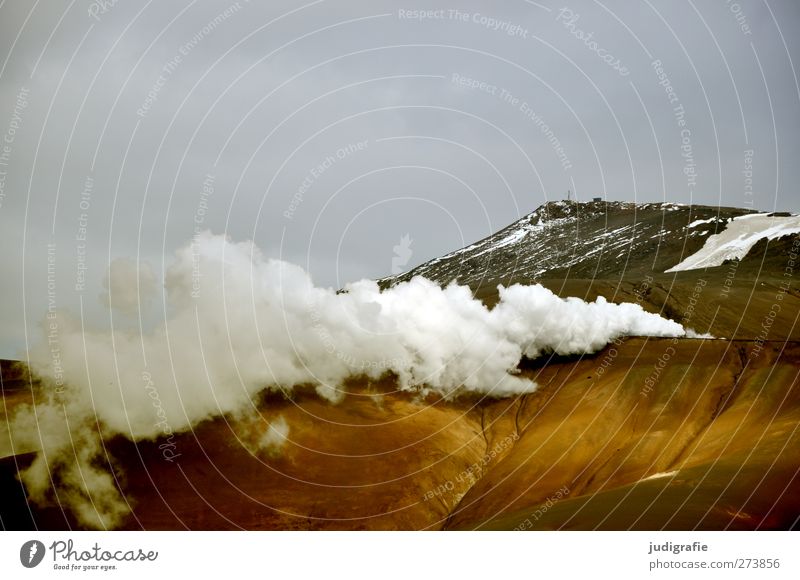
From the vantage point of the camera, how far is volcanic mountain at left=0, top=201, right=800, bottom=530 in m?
23.5

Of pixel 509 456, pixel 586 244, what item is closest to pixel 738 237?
pixel 586 244

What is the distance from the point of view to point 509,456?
36.6 metres

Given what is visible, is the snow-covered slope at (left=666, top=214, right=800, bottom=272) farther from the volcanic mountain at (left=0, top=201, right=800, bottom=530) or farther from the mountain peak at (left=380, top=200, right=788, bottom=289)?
the volcanic mountain at (left=0, top=201, right=800, bottom=530)

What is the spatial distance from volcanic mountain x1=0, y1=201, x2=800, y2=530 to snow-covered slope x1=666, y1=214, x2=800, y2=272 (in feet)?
252

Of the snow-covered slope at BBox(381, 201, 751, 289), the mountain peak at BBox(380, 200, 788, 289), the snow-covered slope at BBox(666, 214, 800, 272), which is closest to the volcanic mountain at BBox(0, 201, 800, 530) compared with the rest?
the mountain peak at BBox(380, 200, 788, 289)

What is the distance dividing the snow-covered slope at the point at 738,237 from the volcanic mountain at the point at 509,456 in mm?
76858

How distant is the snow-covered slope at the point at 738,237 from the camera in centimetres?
11900

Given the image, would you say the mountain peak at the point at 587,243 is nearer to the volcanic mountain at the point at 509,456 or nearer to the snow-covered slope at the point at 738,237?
the snow-covered slope at the point at 738,237

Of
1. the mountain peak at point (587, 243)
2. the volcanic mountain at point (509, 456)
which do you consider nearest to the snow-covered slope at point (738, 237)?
the mountain peak at point (587, 243)

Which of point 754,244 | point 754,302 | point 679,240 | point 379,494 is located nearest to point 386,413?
point 379,494

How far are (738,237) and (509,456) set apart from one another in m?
109

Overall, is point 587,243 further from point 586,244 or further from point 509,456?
point 509,456

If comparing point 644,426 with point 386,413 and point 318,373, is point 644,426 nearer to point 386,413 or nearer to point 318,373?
point 386,413
